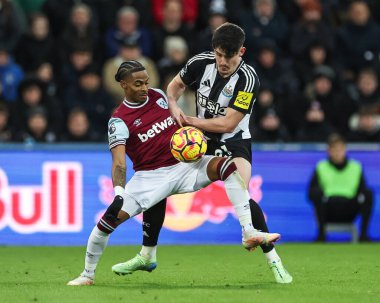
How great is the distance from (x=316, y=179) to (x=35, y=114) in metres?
4.17

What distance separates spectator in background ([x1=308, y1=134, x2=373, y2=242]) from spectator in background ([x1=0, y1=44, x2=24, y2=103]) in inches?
197

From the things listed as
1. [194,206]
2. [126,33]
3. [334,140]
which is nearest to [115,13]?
[126,33]

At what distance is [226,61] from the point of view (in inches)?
362

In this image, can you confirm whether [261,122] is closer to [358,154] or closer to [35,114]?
[358,154]

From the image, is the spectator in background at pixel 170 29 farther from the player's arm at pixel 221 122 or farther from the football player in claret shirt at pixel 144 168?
the player's arm at pixel 221 122

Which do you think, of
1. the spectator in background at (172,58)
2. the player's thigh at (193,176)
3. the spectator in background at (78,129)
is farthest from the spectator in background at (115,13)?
the player's thigh at (193,176)

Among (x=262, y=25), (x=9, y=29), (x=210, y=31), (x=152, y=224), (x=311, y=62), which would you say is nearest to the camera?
(x=152, y=224)

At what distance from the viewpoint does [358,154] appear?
15398mm

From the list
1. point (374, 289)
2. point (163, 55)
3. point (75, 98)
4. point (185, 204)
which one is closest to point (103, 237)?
point (374, 289)

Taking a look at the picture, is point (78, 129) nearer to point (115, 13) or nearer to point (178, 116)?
Result: point (115, 13)

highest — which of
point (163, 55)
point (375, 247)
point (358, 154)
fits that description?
point (163, 55)

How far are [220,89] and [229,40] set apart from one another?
0.64 meters

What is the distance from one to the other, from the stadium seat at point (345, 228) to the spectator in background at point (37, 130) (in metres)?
4.19

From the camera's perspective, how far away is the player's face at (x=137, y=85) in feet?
30.7
